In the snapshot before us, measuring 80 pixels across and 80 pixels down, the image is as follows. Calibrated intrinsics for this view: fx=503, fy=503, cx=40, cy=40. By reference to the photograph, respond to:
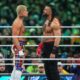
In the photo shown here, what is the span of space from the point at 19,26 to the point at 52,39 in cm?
63

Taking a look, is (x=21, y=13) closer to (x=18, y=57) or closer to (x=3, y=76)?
(x=18, y=57)

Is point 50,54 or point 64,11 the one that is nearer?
point 50,54

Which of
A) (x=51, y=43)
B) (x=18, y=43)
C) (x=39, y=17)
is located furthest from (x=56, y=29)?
(x=39, y=17)

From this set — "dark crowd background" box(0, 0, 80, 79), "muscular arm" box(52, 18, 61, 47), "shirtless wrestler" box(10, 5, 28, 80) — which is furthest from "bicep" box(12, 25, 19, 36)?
"dark crowd background" box(0, 0, 80, 79)

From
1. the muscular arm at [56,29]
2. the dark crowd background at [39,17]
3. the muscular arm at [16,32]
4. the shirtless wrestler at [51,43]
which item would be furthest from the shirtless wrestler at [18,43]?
the dark crowd background at [39,17]

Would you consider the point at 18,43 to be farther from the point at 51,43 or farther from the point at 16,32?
the point at 51,43

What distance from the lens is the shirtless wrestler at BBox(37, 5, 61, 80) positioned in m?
8.47

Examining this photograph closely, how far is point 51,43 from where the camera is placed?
868 centimetres

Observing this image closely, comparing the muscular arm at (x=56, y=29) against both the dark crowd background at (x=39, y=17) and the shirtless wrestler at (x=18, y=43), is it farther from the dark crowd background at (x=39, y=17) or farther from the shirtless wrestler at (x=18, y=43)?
the dark crowd background at (x=39, y=17)

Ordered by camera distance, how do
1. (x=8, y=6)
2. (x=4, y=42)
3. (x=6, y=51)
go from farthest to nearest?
(x=8, y=6) → (x=4, y=42) → (x=6, y=51)

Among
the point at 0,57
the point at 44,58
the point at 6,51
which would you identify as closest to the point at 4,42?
the point at 6,51

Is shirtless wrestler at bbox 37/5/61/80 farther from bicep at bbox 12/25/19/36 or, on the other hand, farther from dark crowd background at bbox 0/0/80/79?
dark crowd background at bbox 0/0/80/79

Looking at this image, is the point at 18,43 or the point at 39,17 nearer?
the point at 18,43

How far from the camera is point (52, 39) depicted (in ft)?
28.6
